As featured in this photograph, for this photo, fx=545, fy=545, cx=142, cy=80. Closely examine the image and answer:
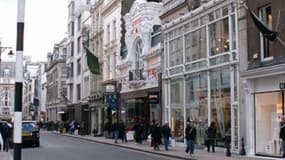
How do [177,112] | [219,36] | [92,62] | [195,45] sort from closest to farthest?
[219,36] < [195,45] < [177,112] < [92,62]

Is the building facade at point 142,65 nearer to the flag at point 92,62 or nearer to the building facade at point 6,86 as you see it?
the flag at point 92,62

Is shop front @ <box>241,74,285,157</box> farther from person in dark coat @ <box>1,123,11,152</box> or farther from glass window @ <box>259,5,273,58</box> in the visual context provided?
person in dark coat @ <box>1,123,11,152</box>

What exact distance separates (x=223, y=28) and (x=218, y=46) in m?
1.24

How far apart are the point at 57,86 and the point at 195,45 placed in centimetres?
6929

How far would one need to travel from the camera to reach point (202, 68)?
3225 cm

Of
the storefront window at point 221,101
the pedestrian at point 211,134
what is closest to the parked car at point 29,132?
the storefront window at point 221,101

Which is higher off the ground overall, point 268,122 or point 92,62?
point 92,62

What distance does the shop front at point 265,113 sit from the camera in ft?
80.4

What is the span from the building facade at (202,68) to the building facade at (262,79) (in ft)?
3.52

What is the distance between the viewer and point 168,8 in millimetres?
38750

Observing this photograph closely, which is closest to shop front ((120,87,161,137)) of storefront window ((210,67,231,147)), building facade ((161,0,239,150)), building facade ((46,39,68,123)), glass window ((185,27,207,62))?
building facade ((161,0,239,150))

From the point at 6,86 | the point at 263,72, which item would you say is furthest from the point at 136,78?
the point at 6,86

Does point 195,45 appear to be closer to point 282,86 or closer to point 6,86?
point 282,86

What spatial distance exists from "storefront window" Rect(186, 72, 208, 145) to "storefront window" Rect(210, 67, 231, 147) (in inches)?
42.9
